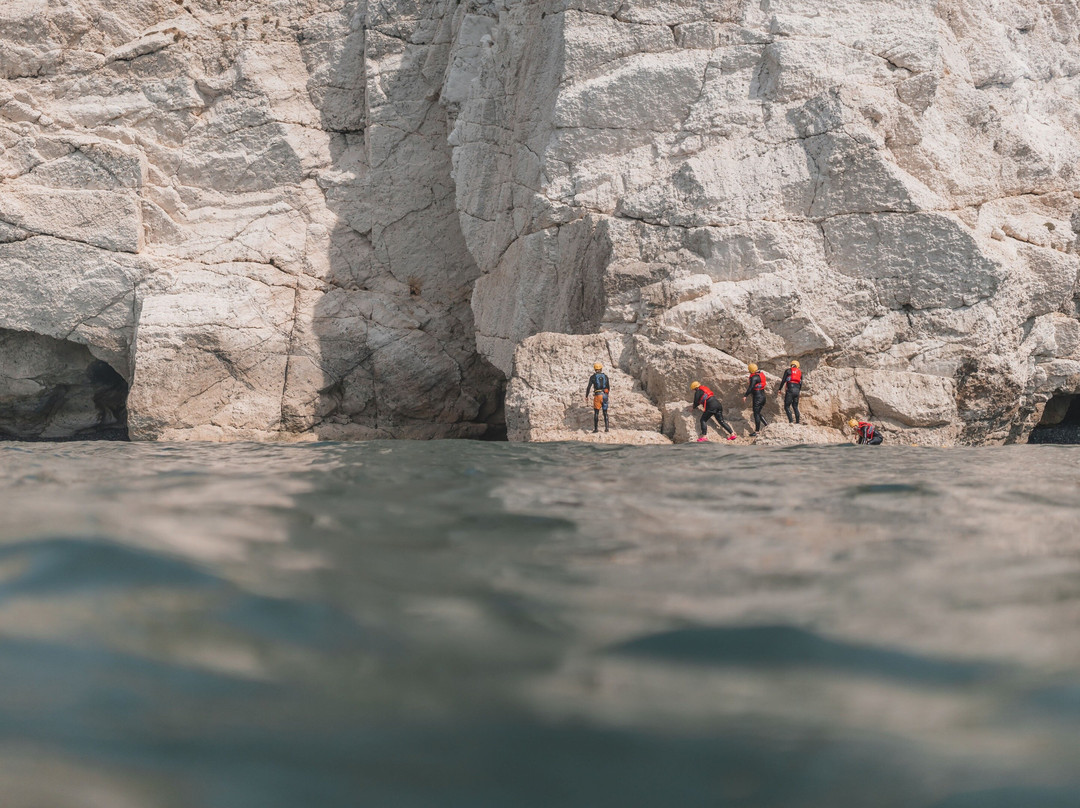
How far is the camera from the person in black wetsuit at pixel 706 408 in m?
9.86

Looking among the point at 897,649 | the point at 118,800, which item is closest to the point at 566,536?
the point at 897,649

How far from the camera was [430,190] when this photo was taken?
16.0 metres

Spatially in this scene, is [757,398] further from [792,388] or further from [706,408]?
[706,408]

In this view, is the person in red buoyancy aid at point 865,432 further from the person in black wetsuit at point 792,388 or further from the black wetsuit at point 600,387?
the black wetsuit at point 600,387

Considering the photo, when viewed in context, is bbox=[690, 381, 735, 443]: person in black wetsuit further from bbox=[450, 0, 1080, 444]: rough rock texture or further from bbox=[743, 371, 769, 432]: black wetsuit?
bbox=[450, 0, 1080, 444]: rough rock texture

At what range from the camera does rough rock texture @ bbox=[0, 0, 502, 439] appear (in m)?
14.2

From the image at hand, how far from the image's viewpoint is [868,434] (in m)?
10.0

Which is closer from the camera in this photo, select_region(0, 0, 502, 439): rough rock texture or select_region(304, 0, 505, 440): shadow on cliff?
select_region(0, 0, 502, 439): rough rock texture

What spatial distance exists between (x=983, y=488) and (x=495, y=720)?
10.9ft

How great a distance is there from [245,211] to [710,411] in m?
10.8

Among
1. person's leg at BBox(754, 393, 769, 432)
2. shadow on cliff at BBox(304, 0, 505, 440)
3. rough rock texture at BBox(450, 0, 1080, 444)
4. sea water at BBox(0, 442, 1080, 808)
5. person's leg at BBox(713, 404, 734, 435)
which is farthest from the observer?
shadow on cliff at BBox(304, 0, 505, 440)

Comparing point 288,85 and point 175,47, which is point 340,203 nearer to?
point 288,85

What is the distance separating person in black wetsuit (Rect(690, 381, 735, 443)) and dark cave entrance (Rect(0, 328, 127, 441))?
1241 centimetres

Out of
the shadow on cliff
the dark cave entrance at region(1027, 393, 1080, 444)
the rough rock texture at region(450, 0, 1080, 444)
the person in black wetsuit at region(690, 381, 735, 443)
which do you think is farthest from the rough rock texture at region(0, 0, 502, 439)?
the dark cave entrance at region(1027, 393, 1080, 444)
